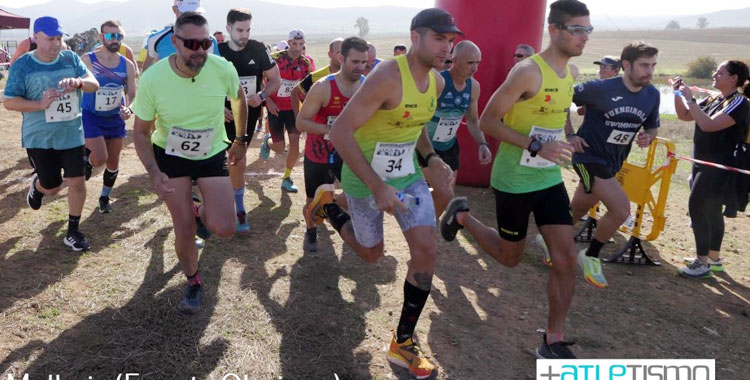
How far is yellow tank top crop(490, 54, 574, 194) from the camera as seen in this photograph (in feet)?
12.0

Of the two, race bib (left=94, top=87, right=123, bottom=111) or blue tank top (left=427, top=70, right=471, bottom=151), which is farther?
race bib (left=94, top=87, right=123, bottom=111)

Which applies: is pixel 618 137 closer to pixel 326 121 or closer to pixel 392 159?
→ pixel 392 159

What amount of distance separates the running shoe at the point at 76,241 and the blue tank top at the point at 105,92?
4.47ft

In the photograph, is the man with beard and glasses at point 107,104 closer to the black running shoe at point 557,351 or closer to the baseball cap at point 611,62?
the black running shoe at point 557,351

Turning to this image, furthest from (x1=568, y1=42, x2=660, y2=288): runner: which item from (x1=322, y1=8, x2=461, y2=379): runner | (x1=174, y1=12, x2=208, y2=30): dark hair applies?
(x1=174, y1=12, x2=208, y2=30): dark hair

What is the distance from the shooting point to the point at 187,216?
3848 millimetres

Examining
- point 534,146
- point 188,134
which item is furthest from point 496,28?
point 188,134

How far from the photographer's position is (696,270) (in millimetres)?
5441

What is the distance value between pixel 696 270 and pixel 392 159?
3726 mm

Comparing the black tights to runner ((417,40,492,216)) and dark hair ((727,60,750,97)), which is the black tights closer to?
dark hair ((727,60,750,97))

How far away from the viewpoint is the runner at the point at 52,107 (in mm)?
4574

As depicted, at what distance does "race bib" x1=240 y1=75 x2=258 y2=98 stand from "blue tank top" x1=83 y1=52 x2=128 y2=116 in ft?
4.06

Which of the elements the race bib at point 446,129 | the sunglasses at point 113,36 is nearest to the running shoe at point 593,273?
the race bib at point 446,129

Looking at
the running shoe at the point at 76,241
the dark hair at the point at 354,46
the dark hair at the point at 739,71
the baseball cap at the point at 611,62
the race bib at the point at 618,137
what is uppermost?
the dark hair at the point at 354,46
